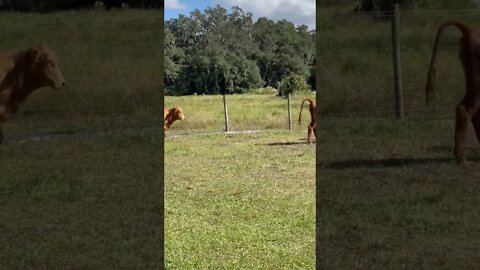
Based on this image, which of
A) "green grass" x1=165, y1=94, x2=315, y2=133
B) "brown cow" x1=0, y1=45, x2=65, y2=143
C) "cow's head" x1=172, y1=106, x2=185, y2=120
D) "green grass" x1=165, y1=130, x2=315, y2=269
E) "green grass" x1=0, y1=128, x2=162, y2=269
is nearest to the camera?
"brown cow" x1=0, y1=45, x2=65, y2=143

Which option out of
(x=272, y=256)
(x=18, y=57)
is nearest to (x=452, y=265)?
(x=272, y=256)

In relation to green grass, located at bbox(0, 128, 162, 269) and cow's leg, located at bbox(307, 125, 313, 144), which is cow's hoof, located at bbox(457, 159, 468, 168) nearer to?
green grass, located at bbox(0, 128, 162, 269)

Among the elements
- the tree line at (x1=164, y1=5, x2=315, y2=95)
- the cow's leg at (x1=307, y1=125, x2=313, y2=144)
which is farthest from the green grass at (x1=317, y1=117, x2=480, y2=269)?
the cow's leg at (x1=307, y1=125, x2=313, y2=144)

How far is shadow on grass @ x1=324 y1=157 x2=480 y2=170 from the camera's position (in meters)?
2.05

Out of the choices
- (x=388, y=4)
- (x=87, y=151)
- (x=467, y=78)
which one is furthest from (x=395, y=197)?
(x=87, y=151)

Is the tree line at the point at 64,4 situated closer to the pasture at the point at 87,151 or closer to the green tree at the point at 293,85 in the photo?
the pasture at the point at 87,151

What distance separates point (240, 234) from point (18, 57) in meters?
1.69

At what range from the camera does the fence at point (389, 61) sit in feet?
6.52

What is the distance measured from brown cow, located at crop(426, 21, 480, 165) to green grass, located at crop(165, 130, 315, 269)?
0.98 metres

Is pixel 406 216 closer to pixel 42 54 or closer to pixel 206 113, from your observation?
pixel 42 54

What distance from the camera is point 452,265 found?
2.03 metres

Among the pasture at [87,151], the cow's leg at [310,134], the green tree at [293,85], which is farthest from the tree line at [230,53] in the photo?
the pasture at [87,151]

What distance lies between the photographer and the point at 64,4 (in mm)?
1976

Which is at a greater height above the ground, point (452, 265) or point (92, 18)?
point (92, 18)
